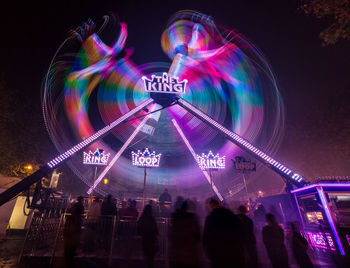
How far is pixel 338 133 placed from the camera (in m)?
21.6

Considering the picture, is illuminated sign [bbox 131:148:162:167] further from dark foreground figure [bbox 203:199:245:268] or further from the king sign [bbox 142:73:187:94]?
dark foreground figure [bbox 203:199:245:268]

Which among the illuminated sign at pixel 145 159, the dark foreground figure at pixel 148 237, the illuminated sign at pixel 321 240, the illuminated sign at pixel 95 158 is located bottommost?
the illuminated sign at pixel 321 240

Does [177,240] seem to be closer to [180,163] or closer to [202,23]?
[202,23]

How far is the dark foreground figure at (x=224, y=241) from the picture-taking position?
13.7ft

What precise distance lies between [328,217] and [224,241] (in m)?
8.28

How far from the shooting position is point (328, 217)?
8969mm

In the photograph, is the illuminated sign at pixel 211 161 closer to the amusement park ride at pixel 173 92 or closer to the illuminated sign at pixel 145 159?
the amusement park ride at pixel 173 92

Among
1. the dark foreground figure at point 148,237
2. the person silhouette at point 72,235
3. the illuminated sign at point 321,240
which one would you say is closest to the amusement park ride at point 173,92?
the illuminated sign at point 321,240

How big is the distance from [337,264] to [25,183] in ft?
52.5

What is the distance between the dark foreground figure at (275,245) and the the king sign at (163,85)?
17792 mm

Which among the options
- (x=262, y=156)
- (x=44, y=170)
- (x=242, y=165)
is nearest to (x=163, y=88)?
(x=242, y=165)

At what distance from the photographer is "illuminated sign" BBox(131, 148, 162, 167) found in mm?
19448

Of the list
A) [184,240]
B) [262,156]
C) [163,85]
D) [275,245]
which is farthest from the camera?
[163,85]

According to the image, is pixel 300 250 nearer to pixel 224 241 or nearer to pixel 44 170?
pixel 224 241
